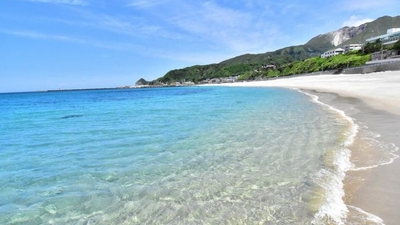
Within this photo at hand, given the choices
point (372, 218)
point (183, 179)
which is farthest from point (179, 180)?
point (372, 218)

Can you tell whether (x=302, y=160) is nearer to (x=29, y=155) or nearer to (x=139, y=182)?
(x=139, y=182)

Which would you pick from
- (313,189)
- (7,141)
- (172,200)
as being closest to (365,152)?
(313,189)

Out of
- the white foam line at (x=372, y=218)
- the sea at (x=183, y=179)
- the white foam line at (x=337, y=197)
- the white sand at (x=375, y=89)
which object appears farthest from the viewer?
the white sand at (x=375, y=89)

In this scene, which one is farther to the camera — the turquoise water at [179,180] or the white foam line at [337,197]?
the turquoise water at [179,180]

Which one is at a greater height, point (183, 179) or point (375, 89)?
point (183, 179)

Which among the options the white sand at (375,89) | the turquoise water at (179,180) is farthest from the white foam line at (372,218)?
the white sand at (375,89)

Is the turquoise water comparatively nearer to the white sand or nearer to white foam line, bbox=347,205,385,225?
white foam line, bbox=347,205,385,225

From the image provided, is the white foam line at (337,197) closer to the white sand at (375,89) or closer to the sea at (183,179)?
the sea at (183,179)

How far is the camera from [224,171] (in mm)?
6312

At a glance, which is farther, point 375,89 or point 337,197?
point 375,89

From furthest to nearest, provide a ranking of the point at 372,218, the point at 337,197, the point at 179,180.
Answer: the point at 179,180
the point at 337,197
the point at 372,218

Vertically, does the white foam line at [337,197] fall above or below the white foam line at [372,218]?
below

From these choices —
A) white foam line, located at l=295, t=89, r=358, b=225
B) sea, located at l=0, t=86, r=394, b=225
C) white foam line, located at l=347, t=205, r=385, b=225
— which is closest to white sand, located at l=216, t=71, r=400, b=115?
white foam line, located at l=295, t=89, r=358, b=225

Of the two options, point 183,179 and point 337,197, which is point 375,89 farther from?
point 183,179
